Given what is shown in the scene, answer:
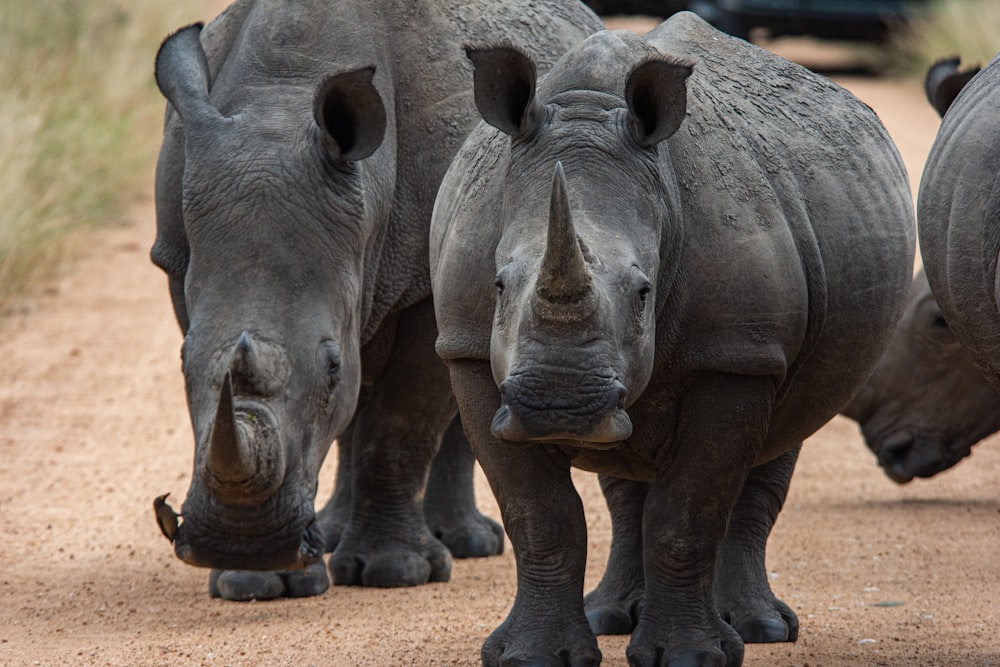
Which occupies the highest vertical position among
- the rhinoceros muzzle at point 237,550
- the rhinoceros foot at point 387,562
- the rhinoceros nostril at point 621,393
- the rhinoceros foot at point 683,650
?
the rhinoceros nostril at point 621,393

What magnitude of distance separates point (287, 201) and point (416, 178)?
816mm

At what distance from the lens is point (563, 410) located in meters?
4.31

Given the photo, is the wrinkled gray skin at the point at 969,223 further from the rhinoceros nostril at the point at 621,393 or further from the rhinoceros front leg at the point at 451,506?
the rhinoceros front leg at the point at 451,506

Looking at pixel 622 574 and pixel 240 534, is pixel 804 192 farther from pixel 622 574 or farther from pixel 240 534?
pixel 240 534

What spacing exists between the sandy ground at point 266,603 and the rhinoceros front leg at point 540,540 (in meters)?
0.50

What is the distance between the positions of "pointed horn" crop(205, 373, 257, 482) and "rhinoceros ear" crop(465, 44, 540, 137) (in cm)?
105

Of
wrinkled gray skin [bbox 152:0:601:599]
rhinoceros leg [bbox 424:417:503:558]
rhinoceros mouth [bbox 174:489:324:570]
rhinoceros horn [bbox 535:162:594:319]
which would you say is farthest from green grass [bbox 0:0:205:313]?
rhinoceros horn [bbox 535:162:594:319]

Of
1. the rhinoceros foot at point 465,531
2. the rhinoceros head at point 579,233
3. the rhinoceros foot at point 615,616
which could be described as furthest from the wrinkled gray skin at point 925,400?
the rhinoceros head at point 579,233

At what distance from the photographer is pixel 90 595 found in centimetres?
670

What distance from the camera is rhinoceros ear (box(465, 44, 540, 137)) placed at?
4797 mm

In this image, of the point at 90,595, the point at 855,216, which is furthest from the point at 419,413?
the point at 855,216

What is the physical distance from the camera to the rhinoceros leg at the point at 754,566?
5863 millimetres

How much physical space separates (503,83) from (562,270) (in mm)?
831

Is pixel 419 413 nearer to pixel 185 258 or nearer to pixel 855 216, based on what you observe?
pixel 185 258
